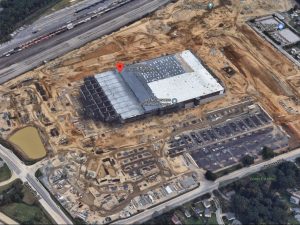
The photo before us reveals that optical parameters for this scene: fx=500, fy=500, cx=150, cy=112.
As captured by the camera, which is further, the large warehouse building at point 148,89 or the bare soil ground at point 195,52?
the large warehouse building at point 148,89

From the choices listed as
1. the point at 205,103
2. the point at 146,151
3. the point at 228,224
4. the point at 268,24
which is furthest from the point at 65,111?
the point at 268,24

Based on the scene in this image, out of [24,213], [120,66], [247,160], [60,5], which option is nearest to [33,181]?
[24,213]

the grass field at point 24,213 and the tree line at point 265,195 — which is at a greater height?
the grass field at point 24,213

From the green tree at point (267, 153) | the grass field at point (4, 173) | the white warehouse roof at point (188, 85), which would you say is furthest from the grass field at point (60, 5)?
the green tree at point (267, 153)

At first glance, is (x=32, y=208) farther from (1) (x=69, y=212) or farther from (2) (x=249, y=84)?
(2) (x=249, y=84)

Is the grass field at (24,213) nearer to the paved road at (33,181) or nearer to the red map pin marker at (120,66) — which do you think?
the paved road at (33,181)

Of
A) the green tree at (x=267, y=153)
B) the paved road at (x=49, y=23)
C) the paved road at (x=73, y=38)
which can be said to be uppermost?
the paved road at (x=49, y=23)
